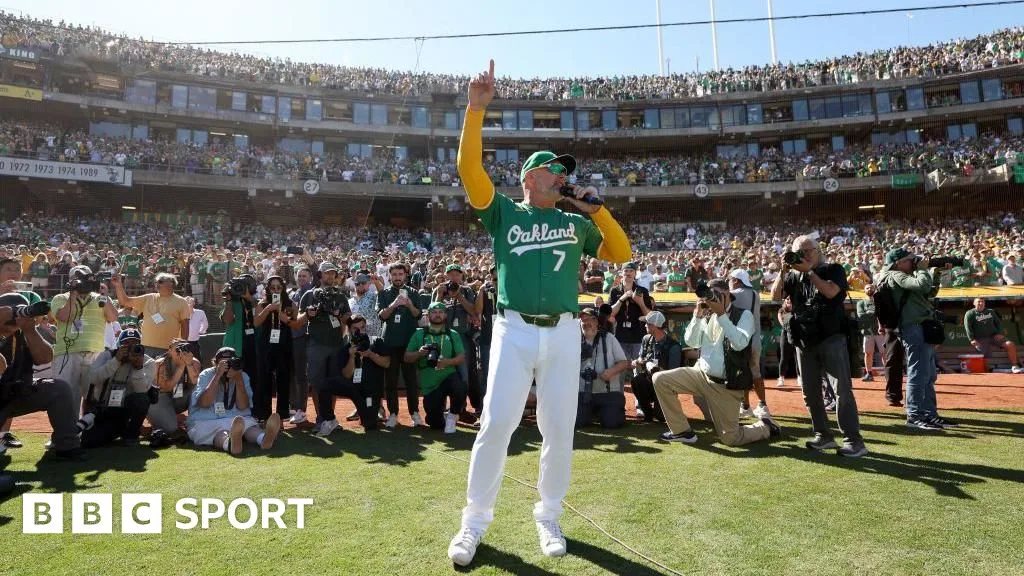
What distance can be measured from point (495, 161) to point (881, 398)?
98.2ft

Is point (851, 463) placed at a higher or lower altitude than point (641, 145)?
lower

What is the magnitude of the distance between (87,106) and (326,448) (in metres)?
34.1

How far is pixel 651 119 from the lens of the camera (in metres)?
36.5

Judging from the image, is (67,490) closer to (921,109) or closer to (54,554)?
(54,554)

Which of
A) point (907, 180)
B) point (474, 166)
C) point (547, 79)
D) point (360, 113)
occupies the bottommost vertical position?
point (474, 166)

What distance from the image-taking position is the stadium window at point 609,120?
120 ft

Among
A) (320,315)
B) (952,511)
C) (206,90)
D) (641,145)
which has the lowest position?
(952,511)

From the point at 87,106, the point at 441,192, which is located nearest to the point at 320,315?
the point at 441,192

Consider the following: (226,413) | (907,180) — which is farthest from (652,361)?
(907,180)

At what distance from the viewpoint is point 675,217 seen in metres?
34.1

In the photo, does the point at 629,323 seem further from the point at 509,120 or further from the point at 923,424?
the point at 509,120

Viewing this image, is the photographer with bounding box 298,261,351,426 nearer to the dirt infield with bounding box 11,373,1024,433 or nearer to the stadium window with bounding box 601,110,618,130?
the dirt infield with bounding box 11,373,1024,433

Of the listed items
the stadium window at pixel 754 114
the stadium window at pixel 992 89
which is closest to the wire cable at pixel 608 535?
the stadium window at pixel 754 114

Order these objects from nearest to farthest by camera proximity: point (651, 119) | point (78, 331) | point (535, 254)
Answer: point (535, 254)
point (78, 331)
point (651, 119)
